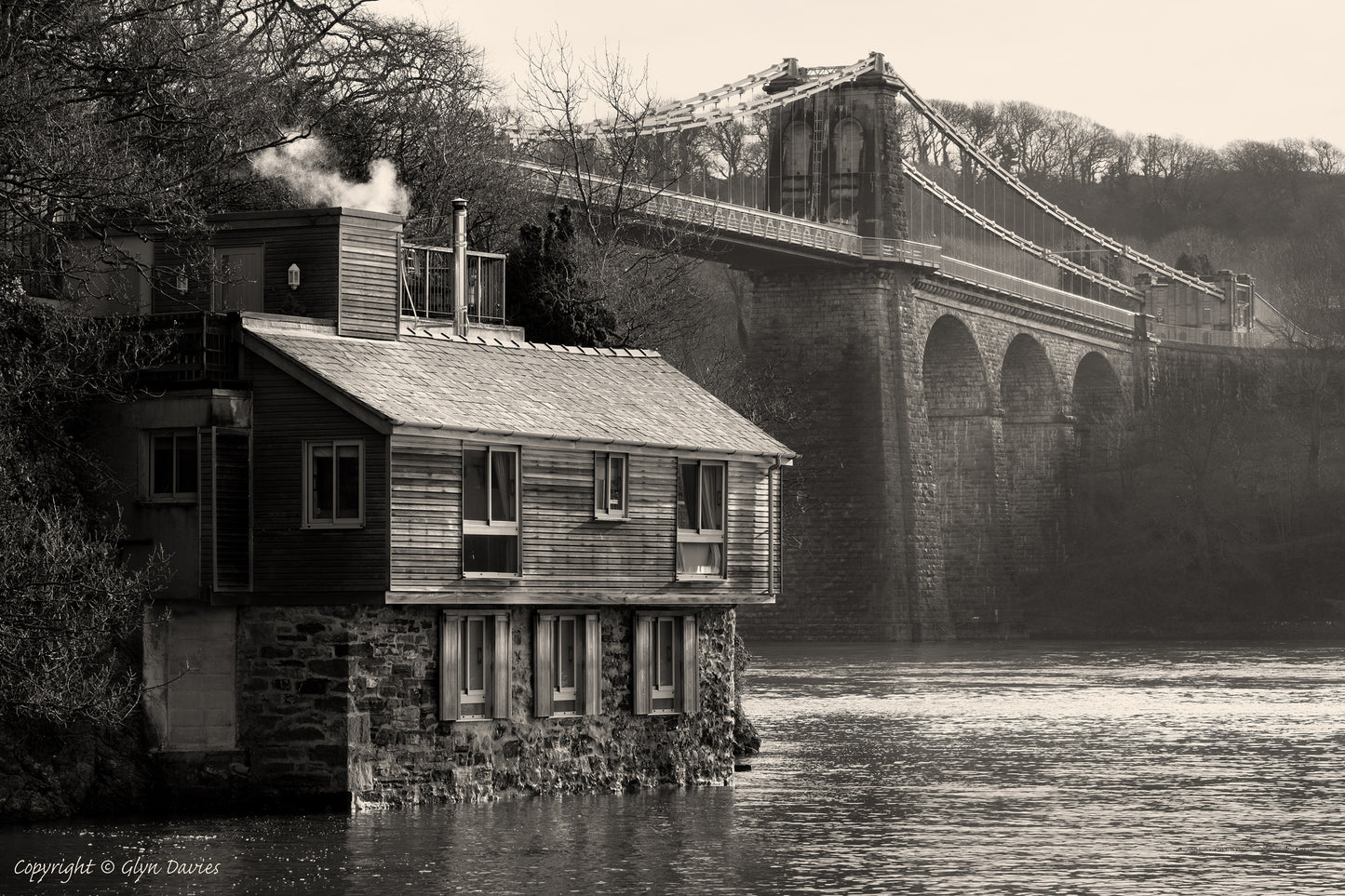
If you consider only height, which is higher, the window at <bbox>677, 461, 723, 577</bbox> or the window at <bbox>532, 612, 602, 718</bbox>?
the window at <bbox>677, 461, 723, 577</bbox>

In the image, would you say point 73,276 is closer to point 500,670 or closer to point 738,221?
point 500,670

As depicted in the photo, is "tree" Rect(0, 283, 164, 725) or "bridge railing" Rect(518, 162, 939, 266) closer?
"tree" Rect(0, 283, 164, 725)

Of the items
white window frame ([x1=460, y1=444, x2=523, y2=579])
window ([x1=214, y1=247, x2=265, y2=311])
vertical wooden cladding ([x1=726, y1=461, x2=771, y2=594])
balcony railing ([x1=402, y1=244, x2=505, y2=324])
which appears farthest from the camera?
balcony railing ([x1=402, y1=244, x2=505, y2=324])

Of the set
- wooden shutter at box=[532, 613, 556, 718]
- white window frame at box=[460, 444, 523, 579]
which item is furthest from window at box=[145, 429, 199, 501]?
wooden shutter at box=[532, 613, 556, 718]

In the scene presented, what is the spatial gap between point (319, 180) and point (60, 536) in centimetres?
1077

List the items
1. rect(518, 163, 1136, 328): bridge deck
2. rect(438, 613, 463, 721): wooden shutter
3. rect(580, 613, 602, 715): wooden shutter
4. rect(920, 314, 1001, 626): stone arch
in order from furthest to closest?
rect(920, 314, 1001, 626): stone arch < rect(518, 163, 1136, 328): bridge deck < rect(580, 613, 602, 715): wooden shutter < rect(438, 613, 463, 721): wooden shutter

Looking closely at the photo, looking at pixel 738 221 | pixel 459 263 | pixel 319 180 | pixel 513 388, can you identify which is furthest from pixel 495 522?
pixel 738 221

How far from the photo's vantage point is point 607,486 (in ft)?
94.2

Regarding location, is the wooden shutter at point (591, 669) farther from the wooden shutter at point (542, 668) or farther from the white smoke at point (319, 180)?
the white smoke at point (319, 180)

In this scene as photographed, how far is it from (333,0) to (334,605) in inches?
798

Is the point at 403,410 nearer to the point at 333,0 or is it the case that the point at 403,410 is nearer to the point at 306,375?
the point at 306,375

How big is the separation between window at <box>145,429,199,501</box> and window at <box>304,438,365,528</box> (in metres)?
1.27

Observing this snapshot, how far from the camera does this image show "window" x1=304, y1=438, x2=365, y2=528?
26.2m

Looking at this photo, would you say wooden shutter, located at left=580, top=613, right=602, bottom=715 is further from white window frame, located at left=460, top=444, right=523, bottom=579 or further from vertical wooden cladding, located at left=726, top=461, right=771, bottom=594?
vertical wooden cladding, located at left=726, top=461, right=771, bottom=594
